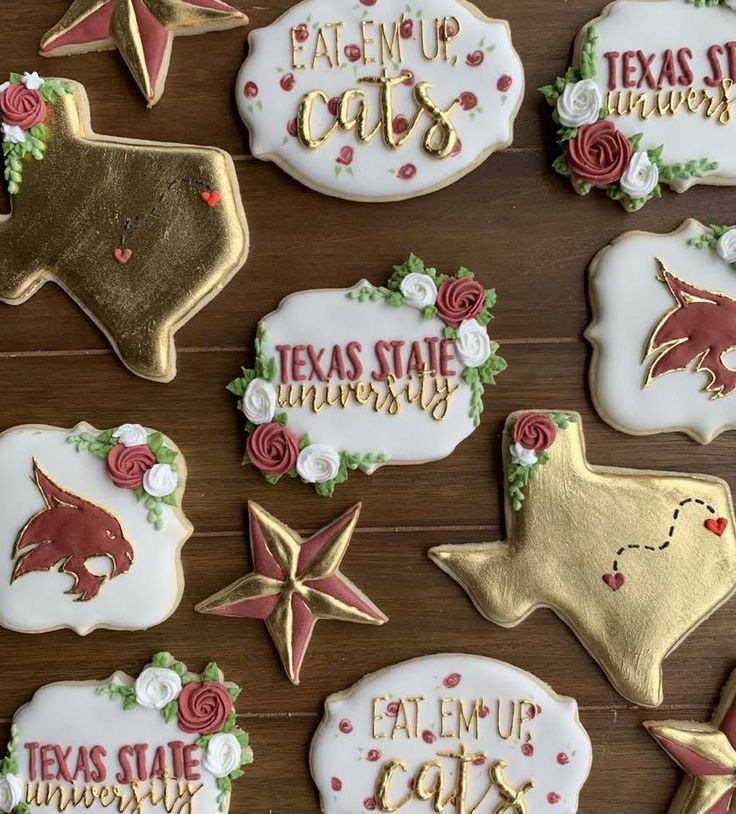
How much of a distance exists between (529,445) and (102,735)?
83cm

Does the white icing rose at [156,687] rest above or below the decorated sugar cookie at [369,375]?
below

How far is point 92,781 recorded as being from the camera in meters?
1.15

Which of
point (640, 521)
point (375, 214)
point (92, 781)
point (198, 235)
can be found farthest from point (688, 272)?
point (92, 781)

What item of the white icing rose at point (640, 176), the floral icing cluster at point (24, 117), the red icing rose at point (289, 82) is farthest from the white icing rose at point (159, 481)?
the white icing rose at point (640, 176)

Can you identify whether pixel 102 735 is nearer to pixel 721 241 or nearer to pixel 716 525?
pixel 716 525

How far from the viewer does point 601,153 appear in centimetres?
109

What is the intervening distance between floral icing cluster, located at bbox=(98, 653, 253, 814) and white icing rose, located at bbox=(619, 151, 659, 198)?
3.31 feet

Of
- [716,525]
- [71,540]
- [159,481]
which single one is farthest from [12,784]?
[716,525]

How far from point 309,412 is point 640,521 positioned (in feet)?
1.80

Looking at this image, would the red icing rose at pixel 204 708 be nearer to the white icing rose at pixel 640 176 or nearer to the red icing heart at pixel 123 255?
the red icing heart at pixel 123 255

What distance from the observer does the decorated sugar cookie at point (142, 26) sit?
115 cm

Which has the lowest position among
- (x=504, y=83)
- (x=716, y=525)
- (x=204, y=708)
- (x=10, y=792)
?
(x=10, y=792)

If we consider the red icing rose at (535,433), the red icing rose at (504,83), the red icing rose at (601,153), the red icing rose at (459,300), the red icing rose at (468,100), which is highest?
the red icing rose at (504,83)

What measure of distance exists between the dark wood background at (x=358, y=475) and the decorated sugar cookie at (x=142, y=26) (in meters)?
0.03
